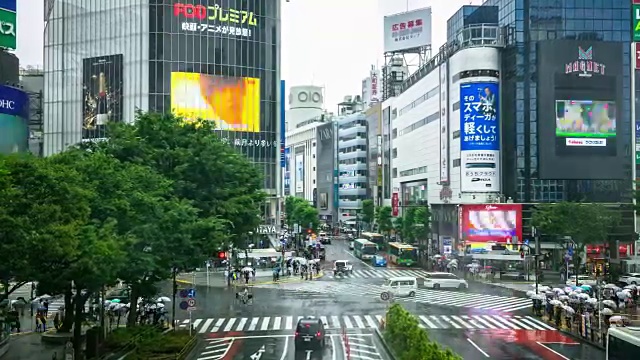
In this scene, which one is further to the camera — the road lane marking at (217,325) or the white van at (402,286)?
the white van at (402,286)

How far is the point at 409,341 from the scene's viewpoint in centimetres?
2489

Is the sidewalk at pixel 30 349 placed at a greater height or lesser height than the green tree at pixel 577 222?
lesser

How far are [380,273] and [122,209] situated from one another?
157ft

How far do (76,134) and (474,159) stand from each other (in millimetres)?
49577

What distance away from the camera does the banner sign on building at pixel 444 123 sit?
3324 inches

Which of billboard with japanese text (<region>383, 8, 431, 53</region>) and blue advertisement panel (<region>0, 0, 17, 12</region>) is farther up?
billboard with japanese text (<region>383, 8, 431, 53</region>)

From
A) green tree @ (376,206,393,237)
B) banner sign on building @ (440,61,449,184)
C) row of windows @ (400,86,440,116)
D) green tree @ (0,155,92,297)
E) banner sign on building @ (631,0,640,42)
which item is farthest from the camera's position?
green tree @ (376,206,393,237)

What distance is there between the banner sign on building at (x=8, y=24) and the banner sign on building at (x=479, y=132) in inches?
1839

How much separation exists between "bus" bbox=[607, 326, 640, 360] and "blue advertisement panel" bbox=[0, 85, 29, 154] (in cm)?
4689

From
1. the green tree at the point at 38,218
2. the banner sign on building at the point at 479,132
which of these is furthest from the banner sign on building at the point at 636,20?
the green tree at the point at 38,218

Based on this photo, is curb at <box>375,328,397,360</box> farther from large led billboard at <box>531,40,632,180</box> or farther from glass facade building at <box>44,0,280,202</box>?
glass facade building at <box>44,0,280,202</box>

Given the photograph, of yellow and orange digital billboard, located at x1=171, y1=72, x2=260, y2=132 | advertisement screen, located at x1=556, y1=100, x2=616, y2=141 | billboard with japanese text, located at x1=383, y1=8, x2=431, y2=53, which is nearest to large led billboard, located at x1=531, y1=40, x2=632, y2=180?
advertisement screen, located at x1=556, y1=100, x2=616, y2=141

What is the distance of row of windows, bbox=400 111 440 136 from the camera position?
9097 centimetres

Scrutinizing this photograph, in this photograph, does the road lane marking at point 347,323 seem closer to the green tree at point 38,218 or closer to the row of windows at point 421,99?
the green tree at point 38,218
